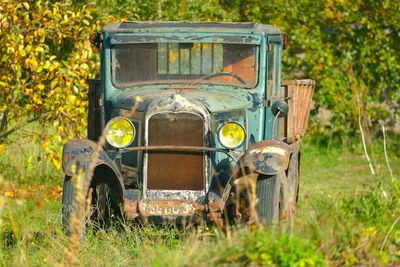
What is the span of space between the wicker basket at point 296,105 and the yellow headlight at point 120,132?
1.95 metres

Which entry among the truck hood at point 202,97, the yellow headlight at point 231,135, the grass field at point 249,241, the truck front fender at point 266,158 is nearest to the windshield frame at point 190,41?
the truck hood at point 202,97

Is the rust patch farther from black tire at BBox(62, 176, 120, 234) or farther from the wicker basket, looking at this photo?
the wicker basket

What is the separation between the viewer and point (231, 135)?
28.8ft

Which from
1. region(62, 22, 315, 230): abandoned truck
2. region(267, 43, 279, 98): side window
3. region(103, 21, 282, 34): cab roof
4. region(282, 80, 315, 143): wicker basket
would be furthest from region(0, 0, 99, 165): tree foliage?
region(267, 43, 279, 98): side window

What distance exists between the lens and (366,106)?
17.2 m

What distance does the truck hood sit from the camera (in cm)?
877

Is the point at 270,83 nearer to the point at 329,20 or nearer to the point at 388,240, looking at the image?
the point at 388,240

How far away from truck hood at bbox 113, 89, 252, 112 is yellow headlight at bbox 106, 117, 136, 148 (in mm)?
164

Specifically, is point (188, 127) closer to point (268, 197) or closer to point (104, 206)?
point (268, 197)

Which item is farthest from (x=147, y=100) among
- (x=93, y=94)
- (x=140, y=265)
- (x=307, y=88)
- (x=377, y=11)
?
(x=377, y=11)

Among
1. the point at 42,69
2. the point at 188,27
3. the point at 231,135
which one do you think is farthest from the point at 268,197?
the point at 42,69

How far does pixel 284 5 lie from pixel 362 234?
10.2 meters

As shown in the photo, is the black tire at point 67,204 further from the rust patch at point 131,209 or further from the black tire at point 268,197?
the black tire at point 268,197

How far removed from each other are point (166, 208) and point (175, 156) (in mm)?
514
